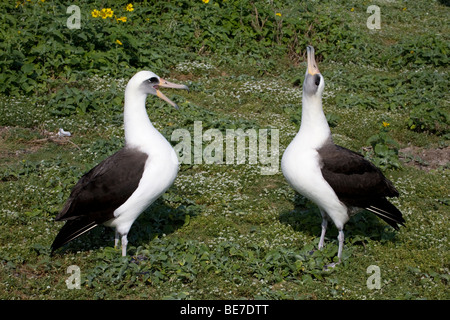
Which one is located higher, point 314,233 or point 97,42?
point 97,42

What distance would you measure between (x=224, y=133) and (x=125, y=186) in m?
3.65

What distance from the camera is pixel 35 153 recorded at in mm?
8930

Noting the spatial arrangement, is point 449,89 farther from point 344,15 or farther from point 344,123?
point 344,15

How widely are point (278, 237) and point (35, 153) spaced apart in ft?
13.9

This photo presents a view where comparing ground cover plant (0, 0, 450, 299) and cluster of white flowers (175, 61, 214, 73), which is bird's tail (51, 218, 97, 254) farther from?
cluster of white flowers (175, 61, 214, 73)

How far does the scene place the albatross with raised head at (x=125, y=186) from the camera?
6133 millimetres

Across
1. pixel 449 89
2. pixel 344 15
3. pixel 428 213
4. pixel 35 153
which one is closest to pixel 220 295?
pixel 428 213

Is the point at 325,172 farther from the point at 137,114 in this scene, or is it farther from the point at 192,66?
the point at 192,66

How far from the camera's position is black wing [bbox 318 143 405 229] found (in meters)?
6.37

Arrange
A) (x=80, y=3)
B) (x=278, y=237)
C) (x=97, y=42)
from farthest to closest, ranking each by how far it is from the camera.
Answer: (x=80, y=3), (x=97, y=42), (x=278, y=237)

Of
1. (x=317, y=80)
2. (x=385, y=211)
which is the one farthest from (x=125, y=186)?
(x=385, y=211)

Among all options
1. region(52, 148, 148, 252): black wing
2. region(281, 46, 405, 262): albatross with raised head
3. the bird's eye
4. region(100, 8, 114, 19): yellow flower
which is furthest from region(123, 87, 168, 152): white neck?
region(100, 8, 114, 19): yellow flower

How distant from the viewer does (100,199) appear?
6.13 meters

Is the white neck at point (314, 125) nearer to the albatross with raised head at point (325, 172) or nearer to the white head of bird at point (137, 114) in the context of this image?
the albatross with raised head at point (325, 172)
